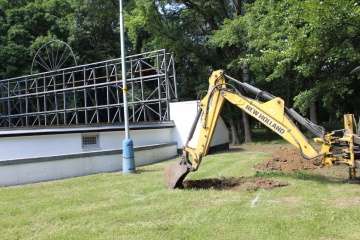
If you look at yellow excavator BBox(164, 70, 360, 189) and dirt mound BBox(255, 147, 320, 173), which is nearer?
yellow excavator BBox(164, 70, 360, 189)

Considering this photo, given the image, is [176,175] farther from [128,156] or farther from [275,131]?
[128,156]

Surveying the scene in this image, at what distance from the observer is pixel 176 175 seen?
9.04 m

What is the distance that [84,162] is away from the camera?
1291 centimetres

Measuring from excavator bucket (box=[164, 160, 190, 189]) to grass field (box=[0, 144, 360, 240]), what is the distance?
0.28 meters

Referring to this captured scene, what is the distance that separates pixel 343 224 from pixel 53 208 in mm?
5303

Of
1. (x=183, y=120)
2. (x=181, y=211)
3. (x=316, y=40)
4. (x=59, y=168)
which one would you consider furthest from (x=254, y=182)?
(x=183, y=120)

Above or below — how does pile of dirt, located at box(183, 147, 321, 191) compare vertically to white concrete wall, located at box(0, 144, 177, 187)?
below

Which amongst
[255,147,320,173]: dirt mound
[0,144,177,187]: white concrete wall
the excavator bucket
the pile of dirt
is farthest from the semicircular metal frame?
the excavator bucket

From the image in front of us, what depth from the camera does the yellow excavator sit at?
8336mm

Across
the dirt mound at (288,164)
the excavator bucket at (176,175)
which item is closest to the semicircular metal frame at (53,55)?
the dirt mound at (288,164)

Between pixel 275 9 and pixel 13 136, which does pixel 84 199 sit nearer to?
pixel 13 136

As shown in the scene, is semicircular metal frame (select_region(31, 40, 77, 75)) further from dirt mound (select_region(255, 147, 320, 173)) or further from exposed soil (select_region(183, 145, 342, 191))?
exposed soil (select_region(183, 145, 342, 191))

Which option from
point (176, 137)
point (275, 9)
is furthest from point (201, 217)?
point (176, 137)

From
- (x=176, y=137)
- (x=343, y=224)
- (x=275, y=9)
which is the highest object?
(x=275, y=9)
